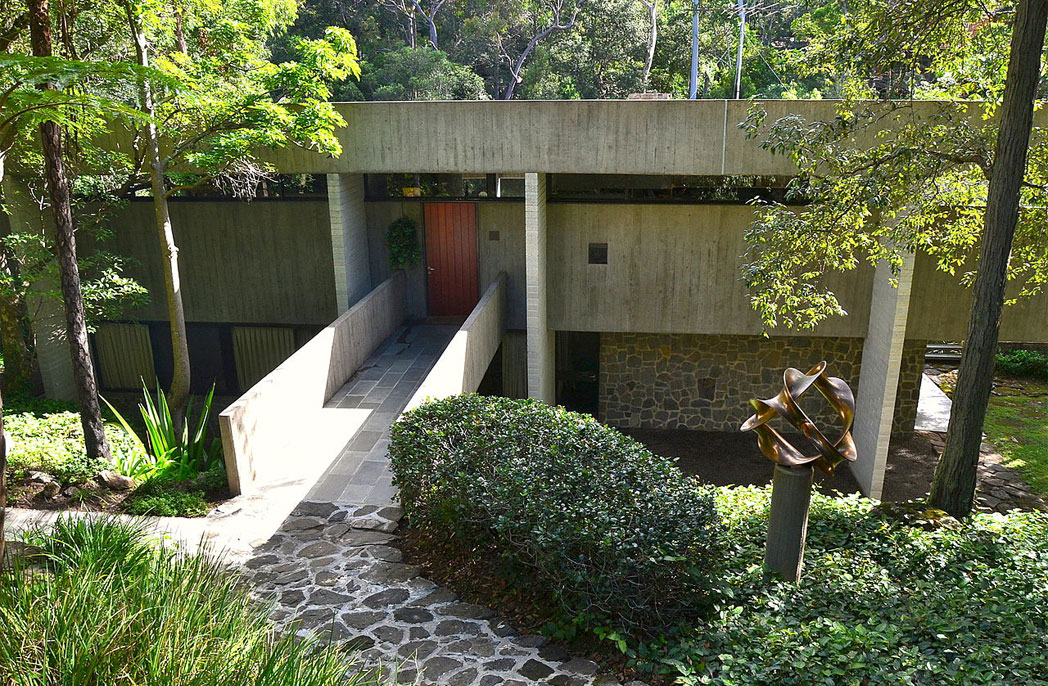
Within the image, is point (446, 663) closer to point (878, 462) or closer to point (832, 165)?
point (832, 165)

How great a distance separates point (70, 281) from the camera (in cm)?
863

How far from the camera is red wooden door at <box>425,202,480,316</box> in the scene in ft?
45.6

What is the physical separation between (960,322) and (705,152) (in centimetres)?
494

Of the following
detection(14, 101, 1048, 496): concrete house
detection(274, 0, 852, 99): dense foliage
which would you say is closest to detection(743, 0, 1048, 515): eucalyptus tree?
detection(14, 101, 1048, 496): concrete house

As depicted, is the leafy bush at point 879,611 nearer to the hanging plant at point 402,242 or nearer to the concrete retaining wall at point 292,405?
the concrete retaining wall at point 292,405

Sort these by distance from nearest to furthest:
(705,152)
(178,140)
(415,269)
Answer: (178,140) < (705,152) < (415,269)

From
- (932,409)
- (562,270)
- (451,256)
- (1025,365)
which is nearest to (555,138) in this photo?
(562,270)

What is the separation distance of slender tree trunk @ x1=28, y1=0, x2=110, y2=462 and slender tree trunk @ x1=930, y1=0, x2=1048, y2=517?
908cm

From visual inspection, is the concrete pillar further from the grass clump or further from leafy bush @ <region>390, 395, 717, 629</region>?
the grass clump

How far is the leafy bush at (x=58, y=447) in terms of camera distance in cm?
862

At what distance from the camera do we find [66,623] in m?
3.63

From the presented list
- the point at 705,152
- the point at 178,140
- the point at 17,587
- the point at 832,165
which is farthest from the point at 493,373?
the point at 17,587

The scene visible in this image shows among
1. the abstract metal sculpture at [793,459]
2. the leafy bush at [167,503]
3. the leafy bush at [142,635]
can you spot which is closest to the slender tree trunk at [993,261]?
the abstract metal sculpture at [793,459]

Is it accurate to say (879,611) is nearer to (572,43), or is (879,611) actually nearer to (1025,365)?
(1025,365)
